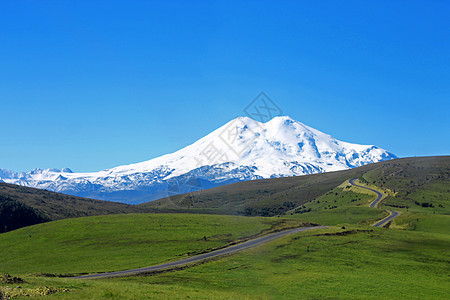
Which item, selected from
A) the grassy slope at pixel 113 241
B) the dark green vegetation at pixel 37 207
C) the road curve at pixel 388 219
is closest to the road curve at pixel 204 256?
the grassy slope at pixel 113 241

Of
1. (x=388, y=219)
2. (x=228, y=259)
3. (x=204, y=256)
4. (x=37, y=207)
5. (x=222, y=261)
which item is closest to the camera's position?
(x=222, y=261)

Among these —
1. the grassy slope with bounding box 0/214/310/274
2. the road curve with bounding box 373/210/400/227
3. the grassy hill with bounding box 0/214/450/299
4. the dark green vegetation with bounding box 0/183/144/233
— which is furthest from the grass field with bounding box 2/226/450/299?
the dark green vegetation with bounding box 0/183/144/233

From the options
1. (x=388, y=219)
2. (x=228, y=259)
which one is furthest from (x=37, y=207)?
(x=388, y=219)

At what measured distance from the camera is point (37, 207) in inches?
5738

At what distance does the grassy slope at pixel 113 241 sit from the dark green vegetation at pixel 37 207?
25724 mm

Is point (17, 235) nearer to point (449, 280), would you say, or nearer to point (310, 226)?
point (310, 226)

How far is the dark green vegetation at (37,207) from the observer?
399 feet

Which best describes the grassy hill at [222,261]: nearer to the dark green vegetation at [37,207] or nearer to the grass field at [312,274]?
the grass field at [312,274]

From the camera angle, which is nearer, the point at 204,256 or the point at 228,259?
the point at 228,259

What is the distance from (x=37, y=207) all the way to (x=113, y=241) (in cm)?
7368

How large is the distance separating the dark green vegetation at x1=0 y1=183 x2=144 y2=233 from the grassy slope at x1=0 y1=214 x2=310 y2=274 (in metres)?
25.7

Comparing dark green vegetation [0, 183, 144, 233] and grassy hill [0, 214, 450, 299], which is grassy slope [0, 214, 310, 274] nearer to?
grassy hill [0, 214, 450, 299]

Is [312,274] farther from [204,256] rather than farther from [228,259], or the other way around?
[204,256]

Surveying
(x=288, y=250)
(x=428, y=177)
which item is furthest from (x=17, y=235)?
(x=428, y=177)
